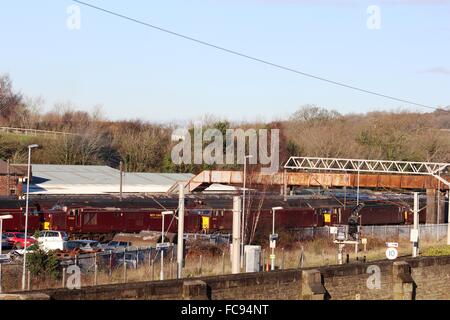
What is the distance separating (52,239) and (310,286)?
79.4 feet

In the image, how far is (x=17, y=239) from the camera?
49188 millimetres

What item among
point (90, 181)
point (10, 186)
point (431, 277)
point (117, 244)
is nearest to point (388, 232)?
point (117, 244)

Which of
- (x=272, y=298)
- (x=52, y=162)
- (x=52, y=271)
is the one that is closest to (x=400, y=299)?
(x=272, y=298)

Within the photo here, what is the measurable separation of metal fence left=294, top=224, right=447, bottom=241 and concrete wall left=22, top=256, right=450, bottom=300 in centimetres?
2614

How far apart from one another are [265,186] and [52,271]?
111ft

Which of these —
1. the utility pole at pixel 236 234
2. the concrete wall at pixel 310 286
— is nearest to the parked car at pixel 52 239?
the utility pole at pixel 236 234

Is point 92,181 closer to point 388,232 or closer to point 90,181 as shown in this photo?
point 90,181

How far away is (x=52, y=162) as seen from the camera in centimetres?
10069

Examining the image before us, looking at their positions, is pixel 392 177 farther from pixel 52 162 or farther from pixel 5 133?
pixel 5 133

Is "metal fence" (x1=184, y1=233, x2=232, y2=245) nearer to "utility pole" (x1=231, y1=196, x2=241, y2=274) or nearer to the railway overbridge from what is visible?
the railway overbridge

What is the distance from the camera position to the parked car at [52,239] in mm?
45938

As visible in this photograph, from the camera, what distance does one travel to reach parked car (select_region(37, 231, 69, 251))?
45938 mm

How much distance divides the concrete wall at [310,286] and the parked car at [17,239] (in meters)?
23.1

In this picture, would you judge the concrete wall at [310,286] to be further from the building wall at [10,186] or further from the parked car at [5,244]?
the building wall at [10,186]
